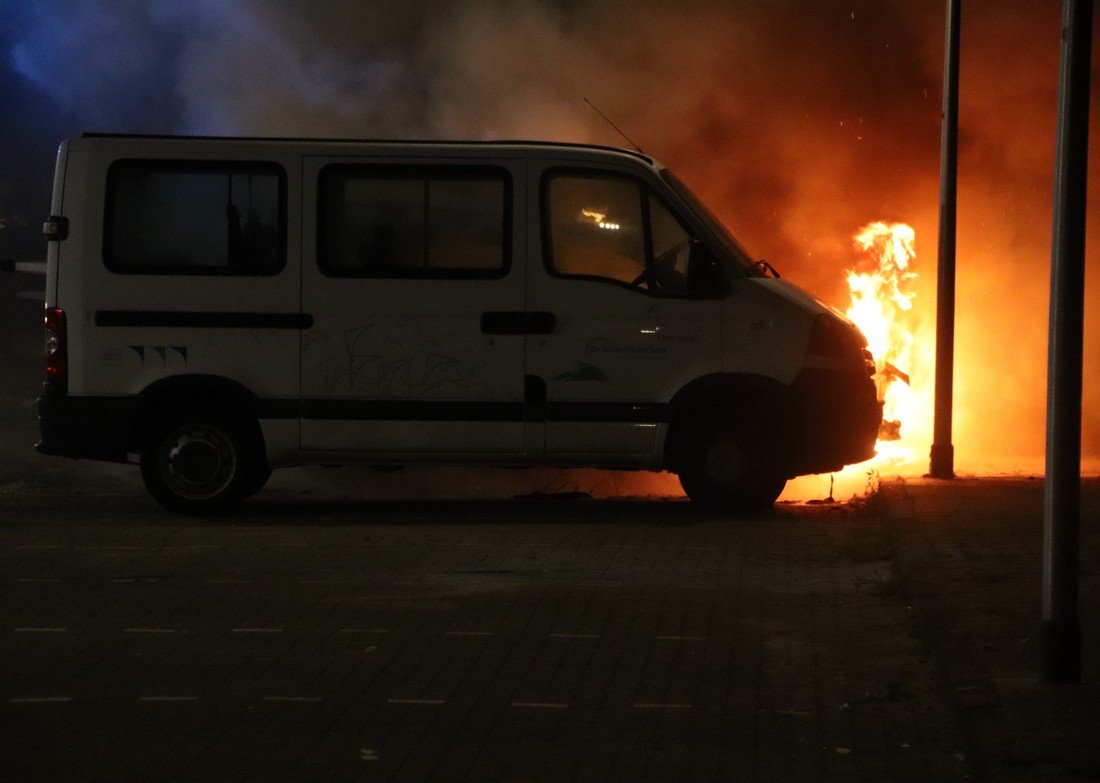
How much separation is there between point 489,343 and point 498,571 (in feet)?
7.36

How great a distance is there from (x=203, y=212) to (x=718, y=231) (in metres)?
3.14

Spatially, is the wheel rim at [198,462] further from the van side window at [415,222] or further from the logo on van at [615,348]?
the logo on van at [615,348]

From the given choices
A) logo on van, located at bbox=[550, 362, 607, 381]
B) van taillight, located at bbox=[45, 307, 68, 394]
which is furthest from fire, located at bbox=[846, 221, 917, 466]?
van taillight, located at bbox=[45, 307, 68, 394]

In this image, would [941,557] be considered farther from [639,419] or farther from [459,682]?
[459,682]

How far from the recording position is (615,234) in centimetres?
1121

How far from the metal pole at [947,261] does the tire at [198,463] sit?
5237 millimetres

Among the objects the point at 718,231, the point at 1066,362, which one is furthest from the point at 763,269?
the point at 1066,362

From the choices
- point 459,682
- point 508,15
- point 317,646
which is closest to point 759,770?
point 459,682

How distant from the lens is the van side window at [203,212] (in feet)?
37.0

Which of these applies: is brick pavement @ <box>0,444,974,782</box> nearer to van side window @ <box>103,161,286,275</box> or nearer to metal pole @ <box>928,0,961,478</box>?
van side window @ <box>103,161,286,275</box>

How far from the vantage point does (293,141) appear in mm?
11320

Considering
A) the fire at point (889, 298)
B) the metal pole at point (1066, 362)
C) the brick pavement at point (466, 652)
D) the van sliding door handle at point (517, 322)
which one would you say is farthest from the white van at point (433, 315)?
the fire at point (889, 298)

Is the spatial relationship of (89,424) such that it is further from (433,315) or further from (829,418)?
(829,418)

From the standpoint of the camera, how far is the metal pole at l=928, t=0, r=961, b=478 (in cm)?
1356
